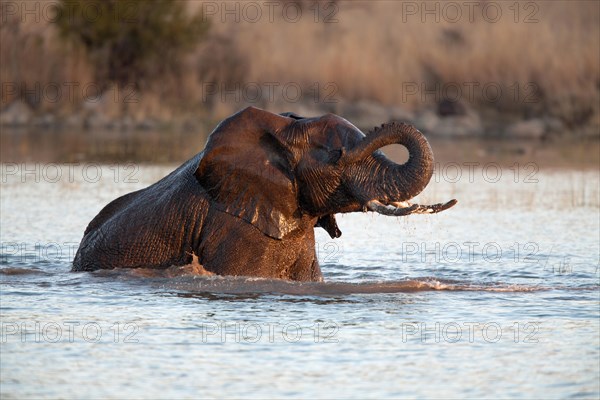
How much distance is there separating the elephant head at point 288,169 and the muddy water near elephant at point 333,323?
0.49 m

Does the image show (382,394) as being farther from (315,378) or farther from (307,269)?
(307,269)

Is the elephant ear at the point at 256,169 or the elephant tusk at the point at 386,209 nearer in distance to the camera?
the elephant tusk at the point at 386,209

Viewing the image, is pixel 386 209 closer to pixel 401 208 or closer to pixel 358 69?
pixel 401 208

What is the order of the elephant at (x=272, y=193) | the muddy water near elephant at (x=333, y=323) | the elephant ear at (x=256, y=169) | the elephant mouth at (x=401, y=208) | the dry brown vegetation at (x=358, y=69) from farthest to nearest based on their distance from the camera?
the dry brown vegetation at (x=358, y=69)
the elephant ear at (x=256, y=169)
the elephant at (x=272, y=193)
the elephant mouth at (x=401, y=208)
the muddy water near elephant at (x=333, y=323)

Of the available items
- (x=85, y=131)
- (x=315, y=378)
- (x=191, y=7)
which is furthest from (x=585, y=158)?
(x=191, y=7)

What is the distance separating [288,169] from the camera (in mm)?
9617

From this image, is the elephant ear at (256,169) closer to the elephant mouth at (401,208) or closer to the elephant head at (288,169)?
the elephant head at (288,169)

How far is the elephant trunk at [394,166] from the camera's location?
9.24m

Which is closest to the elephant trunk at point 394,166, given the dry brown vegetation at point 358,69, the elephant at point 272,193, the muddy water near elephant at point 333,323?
the elephant at point 272,193

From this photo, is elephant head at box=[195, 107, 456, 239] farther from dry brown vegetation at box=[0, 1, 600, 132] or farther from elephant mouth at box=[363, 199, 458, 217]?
dry brown vegetation at box=[0, 1, 600, 132]

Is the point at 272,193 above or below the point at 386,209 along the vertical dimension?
above

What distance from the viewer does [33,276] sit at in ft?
35.1

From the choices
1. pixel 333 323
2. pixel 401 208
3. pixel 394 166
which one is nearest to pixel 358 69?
pixel 394 166

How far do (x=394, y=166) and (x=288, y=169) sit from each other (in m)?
0.75
